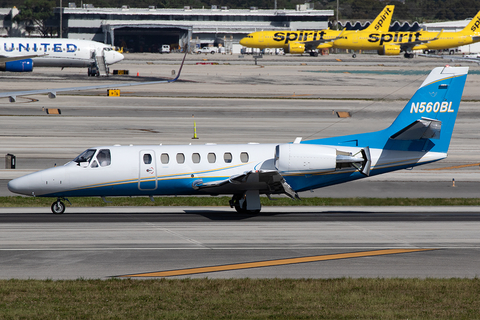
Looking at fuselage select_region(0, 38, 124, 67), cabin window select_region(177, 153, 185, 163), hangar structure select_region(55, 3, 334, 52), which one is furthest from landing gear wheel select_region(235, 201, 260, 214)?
hangar structure select_region(55, 3, 334, 52)

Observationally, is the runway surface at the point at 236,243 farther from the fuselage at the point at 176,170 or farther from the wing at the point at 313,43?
the wing at the point at 313,43

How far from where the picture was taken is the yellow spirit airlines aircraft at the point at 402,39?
143375mm

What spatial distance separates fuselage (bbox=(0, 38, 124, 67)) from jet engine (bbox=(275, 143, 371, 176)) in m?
69.1

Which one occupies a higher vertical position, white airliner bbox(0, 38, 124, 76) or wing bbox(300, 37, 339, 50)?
wing bbox(300, 37, 339, 50)

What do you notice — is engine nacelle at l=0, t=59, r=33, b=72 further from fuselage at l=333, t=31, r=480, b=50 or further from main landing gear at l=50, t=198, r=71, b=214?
fuselage at l=333, t=31, r=480, b=50

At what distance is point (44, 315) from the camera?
12.5 metres

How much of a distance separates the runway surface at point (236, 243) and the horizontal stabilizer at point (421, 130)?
3.49 meters

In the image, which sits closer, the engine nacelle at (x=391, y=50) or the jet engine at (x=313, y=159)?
the jet engine at (x=313, y=159)

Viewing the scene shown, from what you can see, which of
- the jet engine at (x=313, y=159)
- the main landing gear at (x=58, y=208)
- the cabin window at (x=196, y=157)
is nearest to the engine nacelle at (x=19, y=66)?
the main landing gear at (x=58, y=208)

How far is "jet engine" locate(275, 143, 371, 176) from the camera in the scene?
24.8 m

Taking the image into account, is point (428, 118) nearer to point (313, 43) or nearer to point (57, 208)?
point (57, 208)

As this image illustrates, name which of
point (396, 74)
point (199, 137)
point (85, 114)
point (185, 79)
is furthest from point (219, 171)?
point (396, 74)

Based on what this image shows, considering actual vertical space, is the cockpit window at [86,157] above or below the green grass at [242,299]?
above

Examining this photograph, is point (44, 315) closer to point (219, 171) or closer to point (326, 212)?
point (219, 171)
